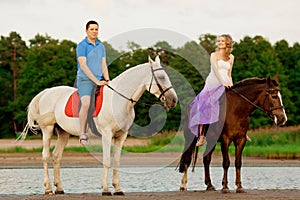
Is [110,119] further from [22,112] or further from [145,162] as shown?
[22,112]

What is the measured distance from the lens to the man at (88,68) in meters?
12.3

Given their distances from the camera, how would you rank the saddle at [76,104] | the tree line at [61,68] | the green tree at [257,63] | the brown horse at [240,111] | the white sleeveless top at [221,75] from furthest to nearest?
the tree line at [61,68] → the green tree at [257,63] → the white sleeveless top at [221,75] → the brown horse at [240,111] → the saddle at [76,104]

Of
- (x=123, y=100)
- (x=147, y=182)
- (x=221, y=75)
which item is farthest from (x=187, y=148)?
(x=147, y=182)

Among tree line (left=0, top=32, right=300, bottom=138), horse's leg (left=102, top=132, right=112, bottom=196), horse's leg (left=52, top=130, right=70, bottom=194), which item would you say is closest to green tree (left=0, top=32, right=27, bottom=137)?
tree line (left=0, top=32, right=300, bottom=138)

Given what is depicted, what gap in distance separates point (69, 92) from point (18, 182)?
18.3 ft

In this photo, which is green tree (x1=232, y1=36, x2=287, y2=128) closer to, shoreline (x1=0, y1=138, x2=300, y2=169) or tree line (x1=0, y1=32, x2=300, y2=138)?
tree line (x1=0, y1=32, x2=300, y2=138)

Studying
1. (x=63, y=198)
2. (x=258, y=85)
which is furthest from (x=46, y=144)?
(x=258, y=85)

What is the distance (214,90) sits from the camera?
42.4 feet

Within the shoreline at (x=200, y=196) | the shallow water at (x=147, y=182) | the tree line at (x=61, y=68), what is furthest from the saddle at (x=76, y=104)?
the tree line at (x=61, y=68)

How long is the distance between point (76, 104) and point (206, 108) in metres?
2.57

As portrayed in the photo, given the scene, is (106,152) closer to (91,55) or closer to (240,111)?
(91,55)

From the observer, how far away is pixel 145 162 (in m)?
28.0

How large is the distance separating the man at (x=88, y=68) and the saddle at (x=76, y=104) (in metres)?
0.15

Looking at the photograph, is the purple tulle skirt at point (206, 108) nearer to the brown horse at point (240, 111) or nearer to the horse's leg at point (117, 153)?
the brown horse at point (240, 111)
